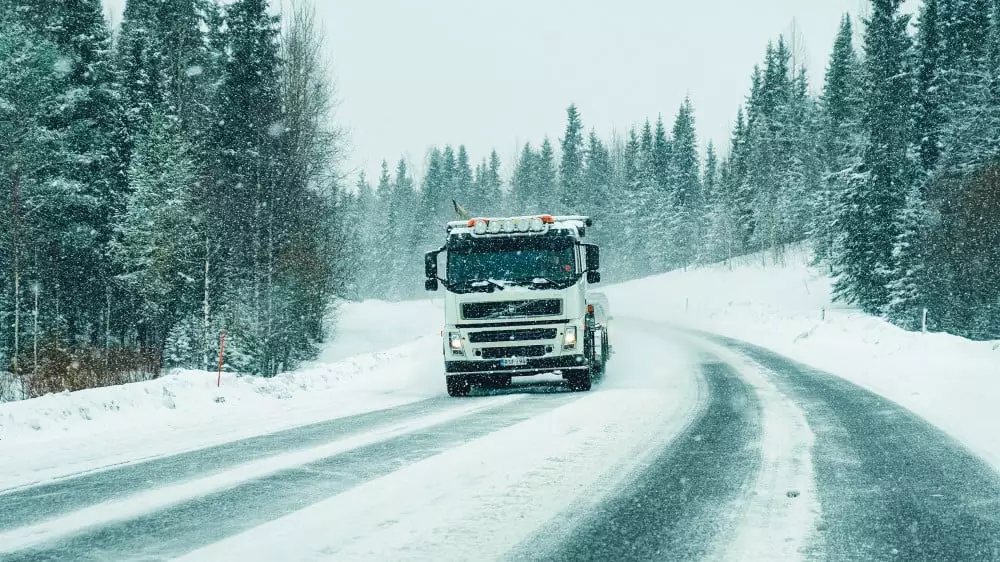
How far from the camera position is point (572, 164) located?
297 ft

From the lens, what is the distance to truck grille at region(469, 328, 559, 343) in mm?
11984

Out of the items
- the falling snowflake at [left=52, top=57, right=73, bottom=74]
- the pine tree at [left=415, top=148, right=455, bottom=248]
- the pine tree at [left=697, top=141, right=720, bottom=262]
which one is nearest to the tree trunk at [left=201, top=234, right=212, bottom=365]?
the falling snowflake at [left=52, top=57, right=73, bottom=74]

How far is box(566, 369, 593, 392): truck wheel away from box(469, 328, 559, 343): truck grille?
955mm

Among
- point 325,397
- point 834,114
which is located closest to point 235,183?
point 325,397

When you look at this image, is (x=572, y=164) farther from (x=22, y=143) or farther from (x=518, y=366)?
(x=518, y=366)

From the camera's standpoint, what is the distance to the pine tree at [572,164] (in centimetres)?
8944

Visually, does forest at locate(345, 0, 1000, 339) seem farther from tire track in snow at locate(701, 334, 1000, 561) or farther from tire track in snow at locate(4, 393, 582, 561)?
tire track in snow at locate(4, 393, 582, 561)

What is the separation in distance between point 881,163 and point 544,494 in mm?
35538

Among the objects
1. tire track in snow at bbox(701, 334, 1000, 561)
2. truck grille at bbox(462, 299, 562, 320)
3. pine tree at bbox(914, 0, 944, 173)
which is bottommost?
tire track in snow at bbox(701, 334, 1000, 561)

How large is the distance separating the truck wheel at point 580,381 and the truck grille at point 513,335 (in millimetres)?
955

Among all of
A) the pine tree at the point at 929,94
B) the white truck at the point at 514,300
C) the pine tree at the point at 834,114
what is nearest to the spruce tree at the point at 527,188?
the pine tree at the point at 834,114

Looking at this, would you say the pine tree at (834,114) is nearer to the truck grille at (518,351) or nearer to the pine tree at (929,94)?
the pine tree at (929,94)

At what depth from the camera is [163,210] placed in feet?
98.1

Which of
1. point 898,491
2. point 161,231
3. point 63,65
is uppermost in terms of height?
point 63,65
